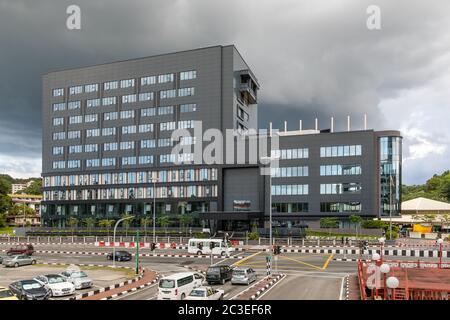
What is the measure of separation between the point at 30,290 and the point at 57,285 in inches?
108

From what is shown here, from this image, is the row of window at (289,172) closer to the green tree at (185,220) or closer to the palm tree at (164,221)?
the green tree at (185,220)

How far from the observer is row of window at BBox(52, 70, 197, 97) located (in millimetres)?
108438

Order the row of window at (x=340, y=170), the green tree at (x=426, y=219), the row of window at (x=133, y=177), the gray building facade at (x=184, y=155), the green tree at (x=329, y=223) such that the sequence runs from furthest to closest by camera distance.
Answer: the green tree at (x=426, y=219)
the row of window at (x=133, y=177)
the gray building facade at (x=184, y=155)
the row of window at (x=340, y=170)
the green tree at (x=329, y=223)

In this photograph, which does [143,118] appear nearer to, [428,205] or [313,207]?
[313,207]

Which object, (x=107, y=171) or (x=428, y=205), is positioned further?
(x=428, y=205)

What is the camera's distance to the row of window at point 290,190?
9906 centimetres

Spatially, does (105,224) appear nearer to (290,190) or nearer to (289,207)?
(289,207)

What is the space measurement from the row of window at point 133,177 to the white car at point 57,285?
67.9m

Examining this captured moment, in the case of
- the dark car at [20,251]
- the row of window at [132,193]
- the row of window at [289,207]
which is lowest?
the dark car at [20,251]

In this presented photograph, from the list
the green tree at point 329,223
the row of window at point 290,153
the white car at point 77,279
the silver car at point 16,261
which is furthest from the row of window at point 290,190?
the white car at point 77,279

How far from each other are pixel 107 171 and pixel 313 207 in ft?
184

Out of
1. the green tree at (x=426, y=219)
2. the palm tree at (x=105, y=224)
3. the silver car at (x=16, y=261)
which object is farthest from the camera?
the green tree at (x=426, y=219)
